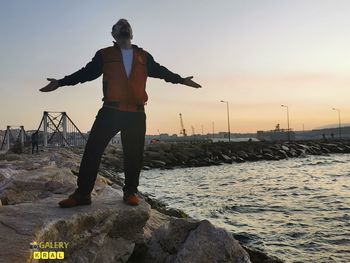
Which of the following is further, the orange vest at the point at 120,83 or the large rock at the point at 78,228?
the orange vest at the point at 120,83

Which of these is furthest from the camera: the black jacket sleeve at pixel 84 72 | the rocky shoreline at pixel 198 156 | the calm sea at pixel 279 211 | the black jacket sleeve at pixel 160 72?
the rocky shoreline at pixel 198 156

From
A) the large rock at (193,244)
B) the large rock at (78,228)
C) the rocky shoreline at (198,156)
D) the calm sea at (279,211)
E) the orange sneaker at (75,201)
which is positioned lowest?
the calm sea at (279,211)

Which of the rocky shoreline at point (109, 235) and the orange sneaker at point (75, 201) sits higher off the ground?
the orange sneaker at point (75, 201)

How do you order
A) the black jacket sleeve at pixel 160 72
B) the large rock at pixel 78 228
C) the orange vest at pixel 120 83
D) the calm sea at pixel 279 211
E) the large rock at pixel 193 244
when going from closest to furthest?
the large rock at pixel 78 228 < the large rock at pixel 193 244 < the orange vest at pixel 120 83 < the black jacket sleeve at pixel 160 72 < the calm sea at pixel 279 211

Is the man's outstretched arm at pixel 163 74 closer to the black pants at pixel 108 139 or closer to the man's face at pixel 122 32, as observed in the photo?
the man's face at pixel 122 32

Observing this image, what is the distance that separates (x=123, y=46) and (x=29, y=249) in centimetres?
258

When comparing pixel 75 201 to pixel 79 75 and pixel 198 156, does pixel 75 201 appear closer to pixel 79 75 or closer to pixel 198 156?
pixel 79 75

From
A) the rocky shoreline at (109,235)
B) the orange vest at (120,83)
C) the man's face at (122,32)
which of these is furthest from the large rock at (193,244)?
the man's face at (122,32)

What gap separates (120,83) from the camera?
4.54m

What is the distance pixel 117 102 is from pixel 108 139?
47cm

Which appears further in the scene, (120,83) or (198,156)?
(198,156)

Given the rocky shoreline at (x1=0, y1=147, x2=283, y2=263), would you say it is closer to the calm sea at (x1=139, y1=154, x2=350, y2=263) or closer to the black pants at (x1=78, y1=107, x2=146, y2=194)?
the black pants at (x1=78, y1=107, x2=146, y2=194)

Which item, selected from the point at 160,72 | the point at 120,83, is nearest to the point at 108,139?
the point at 120,83

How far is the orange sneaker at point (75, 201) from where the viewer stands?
4383 mm
